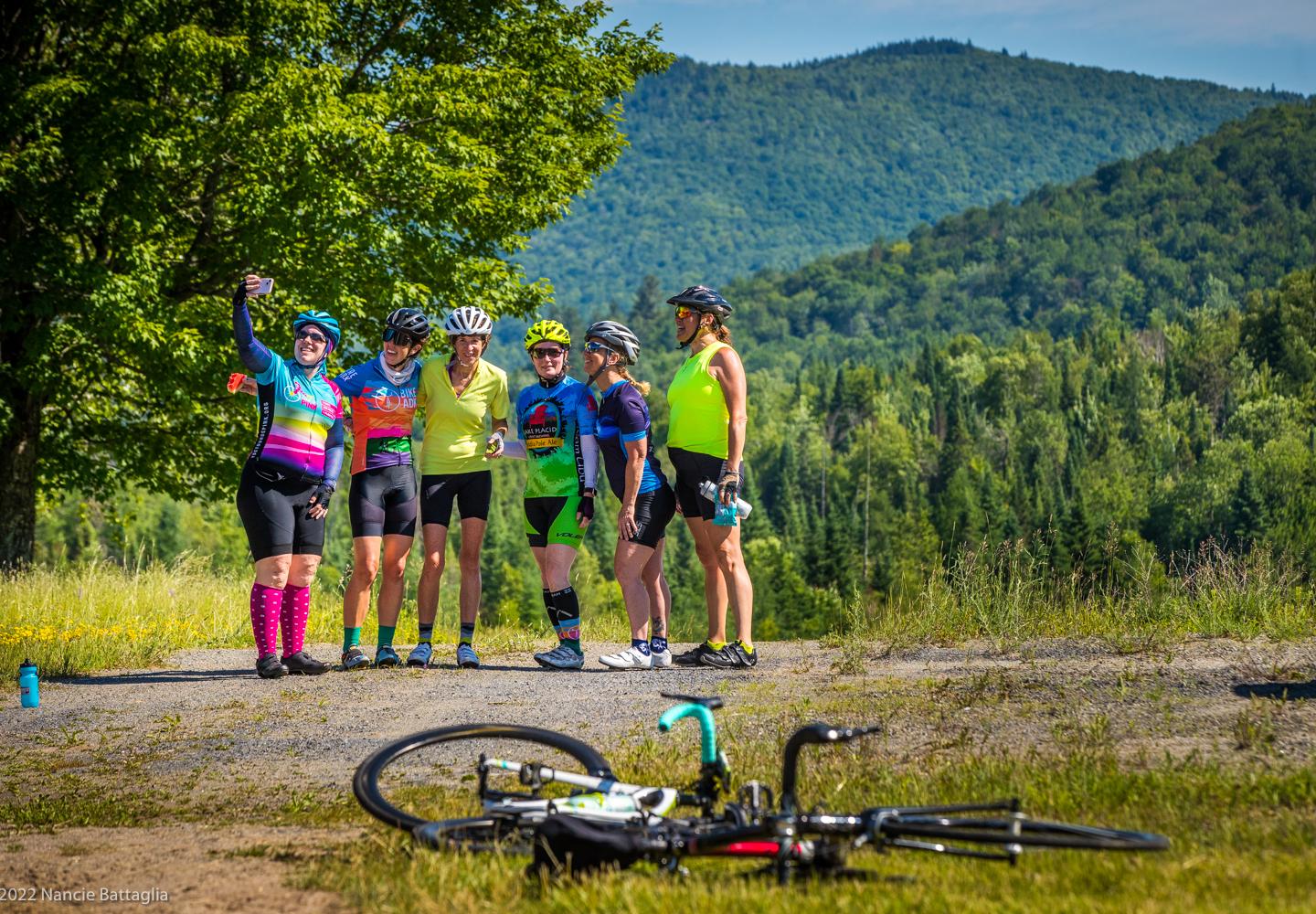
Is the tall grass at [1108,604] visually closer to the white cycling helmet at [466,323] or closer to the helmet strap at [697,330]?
the helmet strap at [697,330]

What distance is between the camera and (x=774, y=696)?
8.29 metres

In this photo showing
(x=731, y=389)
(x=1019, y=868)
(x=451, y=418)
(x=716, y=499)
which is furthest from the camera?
(x=451, y=418)

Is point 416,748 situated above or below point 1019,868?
above

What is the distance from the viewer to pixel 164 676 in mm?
10219

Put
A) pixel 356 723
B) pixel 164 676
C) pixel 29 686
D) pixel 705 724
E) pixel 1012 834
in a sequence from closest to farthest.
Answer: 1. pixel 1012 834
2. pixel 705 724
3. pixel 356 723
4. pixel 29 686
5. pixel 164 676

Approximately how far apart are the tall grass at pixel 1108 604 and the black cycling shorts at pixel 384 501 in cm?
381

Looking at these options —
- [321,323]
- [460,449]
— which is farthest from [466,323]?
[321,323]

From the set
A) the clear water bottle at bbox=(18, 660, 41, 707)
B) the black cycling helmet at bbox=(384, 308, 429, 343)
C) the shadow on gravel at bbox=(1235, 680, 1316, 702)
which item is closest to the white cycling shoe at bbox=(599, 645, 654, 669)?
the black cycling helmet at bbox=(384, 308, 429, 343)

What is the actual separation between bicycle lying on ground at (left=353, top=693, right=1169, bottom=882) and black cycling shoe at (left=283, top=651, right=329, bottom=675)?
15.7 ft

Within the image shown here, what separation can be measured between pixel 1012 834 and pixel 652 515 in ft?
18.9

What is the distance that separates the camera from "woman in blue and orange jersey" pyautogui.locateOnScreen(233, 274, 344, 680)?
9406mm

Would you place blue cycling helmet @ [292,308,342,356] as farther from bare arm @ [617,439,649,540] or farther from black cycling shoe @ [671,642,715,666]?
black cycling shoe @ [671,642,715,666]

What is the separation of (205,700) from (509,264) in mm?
12286

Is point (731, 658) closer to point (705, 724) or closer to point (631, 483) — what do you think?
point (631, 483)
